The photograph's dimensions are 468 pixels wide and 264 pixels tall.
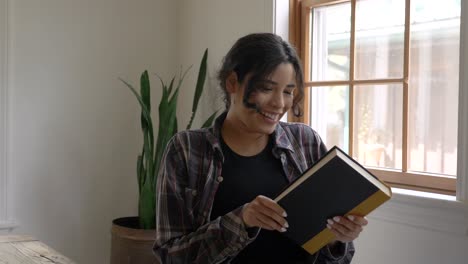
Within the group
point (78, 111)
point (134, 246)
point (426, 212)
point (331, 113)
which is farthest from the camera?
point (78, 111)

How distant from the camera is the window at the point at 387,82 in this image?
216 centimetres

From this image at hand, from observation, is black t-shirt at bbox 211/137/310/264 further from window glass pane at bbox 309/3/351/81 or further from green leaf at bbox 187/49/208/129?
green leaf at bbox 187/49/208/129

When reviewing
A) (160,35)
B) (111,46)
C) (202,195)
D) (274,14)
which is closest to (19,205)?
(111,46)

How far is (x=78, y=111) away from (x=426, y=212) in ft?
6.96

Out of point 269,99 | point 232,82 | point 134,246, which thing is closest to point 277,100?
point 269,99

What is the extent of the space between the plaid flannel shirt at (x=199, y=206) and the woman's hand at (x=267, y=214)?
Answer: 6 cm

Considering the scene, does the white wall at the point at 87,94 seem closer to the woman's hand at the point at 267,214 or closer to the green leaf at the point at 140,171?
the green leaf at the point at 140,171

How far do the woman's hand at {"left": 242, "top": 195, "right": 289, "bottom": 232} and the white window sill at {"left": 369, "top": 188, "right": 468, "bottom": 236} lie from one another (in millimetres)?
945

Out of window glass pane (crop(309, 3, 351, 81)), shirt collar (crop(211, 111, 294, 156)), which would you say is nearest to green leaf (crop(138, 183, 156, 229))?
window glass pane (crop(309, 3, 351, 81))

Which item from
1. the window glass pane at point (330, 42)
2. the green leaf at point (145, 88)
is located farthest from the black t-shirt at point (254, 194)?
the green leaf at point (145, 88)

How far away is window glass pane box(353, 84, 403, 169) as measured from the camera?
2328 millimetres

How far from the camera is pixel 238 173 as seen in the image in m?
1.43

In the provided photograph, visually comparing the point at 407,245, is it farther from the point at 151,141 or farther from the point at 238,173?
the point at 151,141

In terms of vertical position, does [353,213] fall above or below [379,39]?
below
